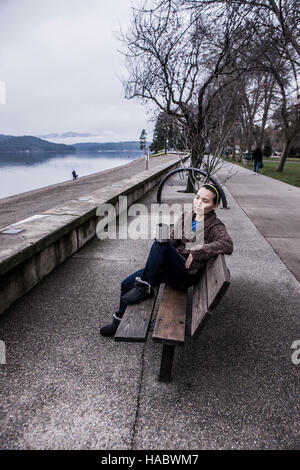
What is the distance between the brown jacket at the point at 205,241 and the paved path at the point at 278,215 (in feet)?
6.72

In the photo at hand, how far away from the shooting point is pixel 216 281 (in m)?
1.91

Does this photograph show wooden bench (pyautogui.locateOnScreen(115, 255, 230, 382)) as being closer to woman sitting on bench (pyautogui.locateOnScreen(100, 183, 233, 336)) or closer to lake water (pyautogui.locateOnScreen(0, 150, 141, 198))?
woman sitting on bench (pyautogui.locateOnScreen(100, 183, 233, 336))

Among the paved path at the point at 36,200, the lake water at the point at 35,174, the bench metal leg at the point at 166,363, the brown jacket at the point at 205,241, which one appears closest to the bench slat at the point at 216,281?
the brown jacket at the point at 205,241

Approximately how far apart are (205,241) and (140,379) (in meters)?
1.29

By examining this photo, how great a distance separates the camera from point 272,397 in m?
1.97

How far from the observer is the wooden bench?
1825 millimetres

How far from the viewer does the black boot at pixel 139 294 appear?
2344mm

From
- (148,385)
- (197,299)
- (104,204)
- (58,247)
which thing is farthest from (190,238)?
(104,204)

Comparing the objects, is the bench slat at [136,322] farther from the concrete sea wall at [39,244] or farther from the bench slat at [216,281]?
the concrete sea wall at [39,244]

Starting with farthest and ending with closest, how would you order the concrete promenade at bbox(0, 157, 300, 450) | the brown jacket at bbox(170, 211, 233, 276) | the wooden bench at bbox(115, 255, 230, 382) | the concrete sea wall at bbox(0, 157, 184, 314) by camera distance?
the concrete sea wall at bbox(0, 157, 184, 314) < the brown jacket at bbox(170, 211, 233, 276) < the wooden bench at bbox(115, 255, 230, 382) < the concrete promenade at bbox(0, 157, 300, 450)

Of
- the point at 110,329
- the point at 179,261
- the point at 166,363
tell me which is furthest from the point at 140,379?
the point at 179,261

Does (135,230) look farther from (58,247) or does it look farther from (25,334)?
(25,334)

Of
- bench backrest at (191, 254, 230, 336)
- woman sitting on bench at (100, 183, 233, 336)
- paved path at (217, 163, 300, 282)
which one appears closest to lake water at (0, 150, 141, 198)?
paved path at (217, 163, 300, 282)

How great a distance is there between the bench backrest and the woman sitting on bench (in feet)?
0.40
